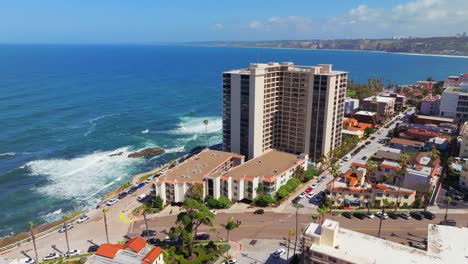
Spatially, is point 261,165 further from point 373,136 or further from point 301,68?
point 373,136

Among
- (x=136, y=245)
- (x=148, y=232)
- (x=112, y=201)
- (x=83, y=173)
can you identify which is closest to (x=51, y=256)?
(x=148, y=232)

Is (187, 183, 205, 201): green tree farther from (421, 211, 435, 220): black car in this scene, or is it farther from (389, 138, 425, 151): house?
(389, 138, 425, 151): house

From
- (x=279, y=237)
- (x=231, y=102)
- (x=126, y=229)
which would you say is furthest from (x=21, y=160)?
(x=279, y=237)

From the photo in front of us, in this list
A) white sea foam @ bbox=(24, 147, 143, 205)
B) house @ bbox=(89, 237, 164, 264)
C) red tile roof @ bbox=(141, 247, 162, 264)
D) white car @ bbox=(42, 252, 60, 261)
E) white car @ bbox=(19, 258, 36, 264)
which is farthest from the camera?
white sea foam @ bbox=(24, 147, 143, 205)

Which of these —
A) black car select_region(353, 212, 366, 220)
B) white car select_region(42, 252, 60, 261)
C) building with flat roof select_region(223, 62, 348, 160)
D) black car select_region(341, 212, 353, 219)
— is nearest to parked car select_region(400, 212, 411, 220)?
black car select_region(353, 212, 366, 220)

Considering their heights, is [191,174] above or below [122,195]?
above

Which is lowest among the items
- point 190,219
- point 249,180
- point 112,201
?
point 112,201

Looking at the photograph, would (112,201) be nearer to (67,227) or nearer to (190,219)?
(67,227)
